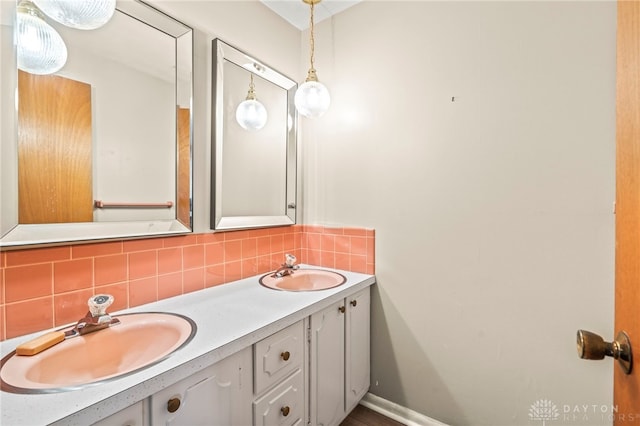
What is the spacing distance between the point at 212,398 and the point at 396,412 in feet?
3.98

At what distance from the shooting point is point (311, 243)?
2000mm

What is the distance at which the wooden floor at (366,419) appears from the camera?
1.62 m

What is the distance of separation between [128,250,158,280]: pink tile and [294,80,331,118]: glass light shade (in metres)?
1.00

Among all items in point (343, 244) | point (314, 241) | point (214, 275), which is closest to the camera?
point (214, 275)

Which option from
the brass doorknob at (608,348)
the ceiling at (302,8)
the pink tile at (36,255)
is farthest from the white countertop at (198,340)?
the ceiling at (302,8)

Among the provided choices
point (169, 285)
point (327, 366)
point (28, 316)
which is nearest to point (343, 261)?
point (327, 366)

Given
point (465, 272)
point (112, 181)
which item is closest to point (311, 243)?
point (465, 272)

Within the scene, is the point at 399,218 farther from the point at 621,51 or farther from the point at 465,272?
the point at 621,51

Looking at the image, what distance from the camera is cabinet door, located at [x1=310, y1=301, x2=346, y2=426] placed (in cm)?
131

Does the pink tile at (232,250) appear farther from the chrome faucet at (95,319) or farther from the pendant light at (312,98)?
the pendant light at (312,98)

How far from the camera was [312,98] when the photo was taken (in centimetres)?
154

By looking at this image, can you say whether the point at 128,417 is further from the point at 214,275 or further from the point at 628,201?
the point at 628,201

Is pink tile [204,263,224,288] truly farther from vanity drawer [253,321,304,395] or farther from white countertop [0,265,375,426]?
vanity drawer [253,321,304,395]

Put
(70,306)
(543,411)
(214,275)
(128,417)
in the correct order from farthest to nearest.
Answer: (214,275)
(543,411)
(70,306)
(128,417)
